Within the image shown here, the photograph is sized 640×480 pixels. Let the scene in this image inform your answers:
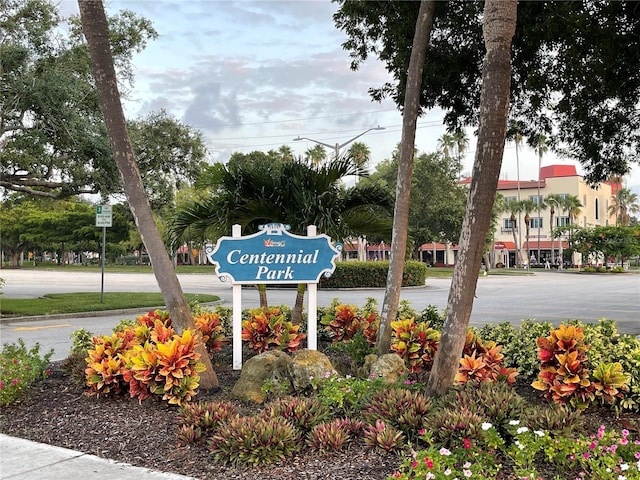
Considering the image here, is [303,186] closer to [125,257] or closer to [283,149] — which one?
[283,149]

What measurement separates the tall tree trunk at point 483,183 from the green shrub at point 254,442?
154cm

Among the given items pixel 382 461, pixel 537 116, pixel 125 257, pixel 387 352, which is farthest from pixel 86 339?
pixel 125 257

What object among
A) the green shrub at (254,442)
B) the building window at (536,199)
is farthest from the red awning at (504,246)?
the green shrub at (254,442)

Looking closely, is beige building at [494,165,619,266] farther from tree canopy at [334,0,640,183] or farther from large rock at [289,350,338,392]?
large rock at [289,350,338,392]

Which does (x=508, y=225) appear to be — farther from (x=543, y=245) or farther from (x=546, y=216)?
(x=543, y=245)

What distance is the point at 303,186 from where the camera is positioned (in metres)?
7.81

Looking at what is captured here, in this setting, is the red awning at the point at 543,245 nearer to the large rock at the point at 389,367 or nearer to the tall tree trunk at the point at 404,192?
the tall tree trunk at the point at 404,192

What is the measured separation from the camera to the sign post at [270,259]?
7.12 metres

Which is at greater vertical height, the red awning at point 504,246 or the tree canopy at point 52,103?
the tree canopy at point 52,103

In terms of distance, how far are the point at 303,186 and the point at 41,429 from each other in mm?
4129

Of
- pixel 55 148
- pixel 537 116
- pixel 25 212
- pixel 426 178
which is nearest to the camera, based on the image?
pixel 537 116

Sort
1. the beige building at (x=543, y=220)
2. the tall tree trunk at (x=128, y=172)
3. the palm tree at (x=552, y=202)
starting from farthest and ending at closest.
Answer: the beige building at (x=543, y=220)
the palm tree at (x=552, y=202)
the tall tree trunk at (x=128, y=172)

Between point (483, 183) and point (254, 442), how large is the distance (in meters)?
2.76

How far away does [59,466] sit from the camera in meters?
4.32
